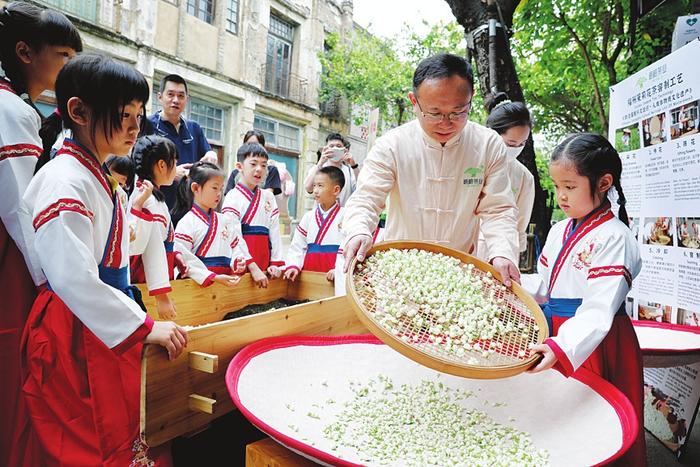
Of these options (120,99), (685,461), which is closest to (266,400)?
(120,99)

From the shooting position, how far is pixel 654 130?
305 cm

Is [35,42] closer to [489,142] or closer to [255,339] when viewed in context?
[255,339]

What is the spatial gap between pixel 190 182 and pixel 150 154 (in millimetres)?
671

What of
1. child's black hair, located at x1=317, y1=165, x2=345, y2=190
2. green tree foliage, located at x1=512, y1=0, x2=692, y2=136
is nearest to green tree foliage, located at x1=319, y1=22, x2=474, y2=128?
green tree foliage, located at x1=512, y1=0, x2=692, y2=136

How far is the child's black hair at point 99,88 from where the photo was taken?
1.46 m

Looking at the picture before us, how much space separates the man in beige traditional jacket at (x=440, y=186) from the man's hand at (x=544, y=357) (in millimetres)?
632

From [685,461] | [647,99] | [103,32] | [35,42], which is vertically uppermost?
[103,32]

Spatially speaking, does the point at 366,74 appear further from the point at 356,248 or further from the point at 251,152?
the point at 356,248

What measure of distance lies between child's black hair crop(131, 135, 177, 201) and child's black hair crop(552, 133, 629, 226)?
2.18 meters

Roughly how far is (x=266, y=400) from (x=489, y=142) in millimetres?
1587

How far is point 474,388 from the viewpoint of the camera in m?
1.78

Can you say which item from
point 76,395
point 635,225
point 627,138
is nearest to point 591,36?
point 627,138

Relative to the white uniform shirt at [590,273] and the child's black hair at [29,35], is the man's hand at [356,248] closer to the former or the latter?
the white uniform shirt at [590,273]

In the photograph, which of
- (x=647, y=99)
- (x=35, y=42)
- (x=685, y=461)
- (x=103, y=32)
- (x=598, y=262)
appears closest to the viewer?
(x=35, y=42)
